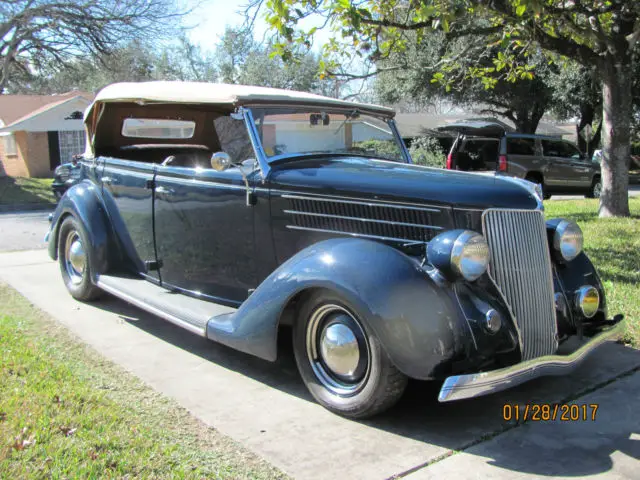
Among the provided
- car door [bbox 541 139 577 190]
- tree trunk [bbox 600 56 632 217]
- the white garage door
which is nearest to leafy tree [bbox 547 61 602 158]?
car door [bbox 541 139 577 190]

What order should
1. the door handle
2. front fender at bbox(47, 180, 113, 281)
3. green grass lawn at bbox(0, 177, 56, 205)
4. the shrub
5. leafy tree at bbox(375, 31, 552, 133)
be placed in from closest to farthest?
the door handle, front fender at bbox(47, 180, 113, 281), green grass lawn at bbox(0, 177, 56, 205), the shrub, leafy tree at bbox(375, 31, 552, 133)

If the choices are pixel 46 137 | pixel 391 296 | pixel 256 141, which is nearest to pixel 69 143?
pixel 46 137

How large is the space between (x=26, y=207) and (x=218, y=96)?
13.8 metres

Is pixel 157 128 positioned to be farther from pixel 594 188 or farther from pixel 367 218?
pixel 594 188

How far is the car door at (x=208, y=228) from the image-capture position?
408cm

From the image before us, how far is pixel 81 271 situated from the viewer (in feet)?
17.9

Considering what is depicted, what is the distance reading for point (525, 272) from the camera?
10.8ft

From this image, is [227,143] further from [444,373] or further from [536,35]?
[536,35]

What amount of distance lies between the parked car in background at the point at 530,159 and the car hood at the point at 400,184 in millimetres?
12431

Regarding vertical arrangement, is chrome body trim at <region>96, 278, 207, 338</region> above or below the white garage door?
below

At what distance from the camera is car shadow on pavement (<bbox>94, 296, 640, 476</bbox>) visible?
2850 mm
